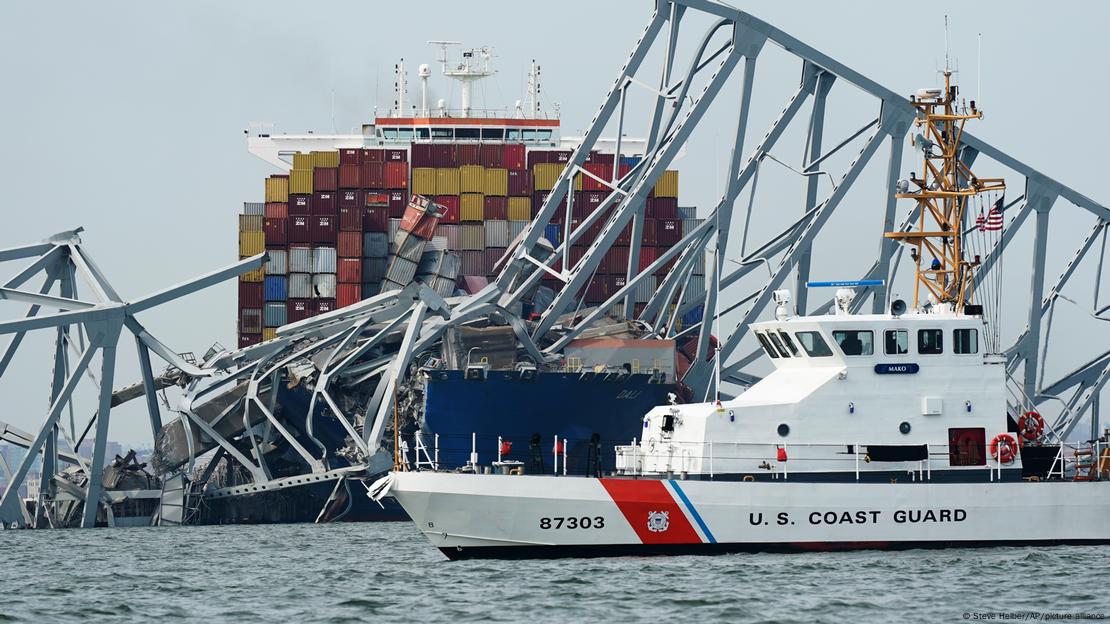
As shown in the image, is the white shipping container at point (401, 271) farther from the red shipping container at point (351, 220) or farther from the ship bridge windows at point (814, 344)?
the ship bridge windows at point (814, 344)

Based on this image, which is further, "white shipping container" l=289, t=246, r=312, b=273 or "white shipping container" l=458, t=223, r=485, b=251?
"white shipping container" l=458, t=223, r=485, b=251

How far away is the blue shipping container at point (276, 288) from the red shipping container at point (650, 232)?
12379 millimetres

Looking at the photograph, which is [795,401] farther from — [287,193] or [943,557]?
[287,193]

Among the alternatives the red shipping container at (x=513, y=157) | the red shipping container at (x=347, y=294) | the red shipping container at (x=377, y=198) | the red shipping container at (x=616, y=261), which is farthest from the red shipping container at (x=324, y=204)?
the red shipping container at (x=616, y=261)

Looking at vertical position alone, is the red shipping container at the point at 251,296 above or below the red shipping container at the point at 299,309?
above

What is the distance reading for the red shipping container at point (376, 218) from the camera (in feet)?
196

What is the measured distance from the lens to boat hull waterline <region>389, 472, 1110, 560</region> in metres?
28.0

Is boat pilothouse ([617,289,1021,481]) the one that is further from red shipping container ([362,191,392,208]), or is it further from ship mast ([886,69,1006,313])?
red shipping container ([362,191,392,208])

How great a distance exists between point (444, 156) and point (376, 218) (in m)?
5.76

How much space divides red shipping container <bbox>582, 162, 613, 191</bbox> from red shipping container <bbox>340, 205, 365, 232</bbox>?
8.22 metres

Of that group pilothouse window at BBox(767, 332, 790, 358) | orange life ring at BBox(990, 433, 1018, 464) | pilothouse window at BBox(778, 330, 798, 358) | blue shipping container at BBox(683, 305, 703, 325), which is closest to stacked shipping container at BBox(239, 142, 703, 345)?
blue shipping container at BBox(683, 305, 703, 325)

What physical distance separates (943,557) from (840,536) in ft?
5.56

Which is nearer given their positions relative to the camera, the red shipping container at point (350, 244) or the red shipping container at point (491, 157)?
the red shipping container at point (350, 244)

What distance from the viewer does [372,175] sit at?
63656 mm
